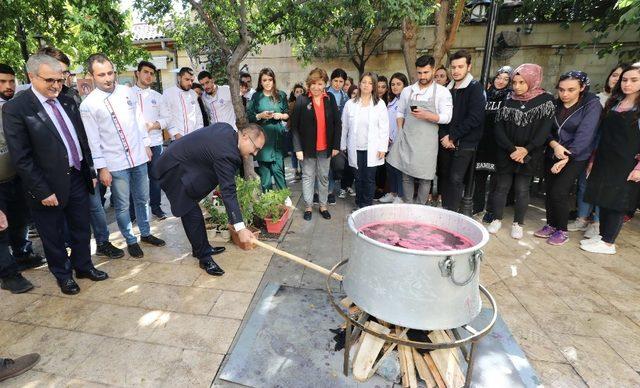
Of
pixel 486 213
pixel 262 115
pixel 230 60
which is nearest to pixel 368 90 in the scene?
pixel 262 115

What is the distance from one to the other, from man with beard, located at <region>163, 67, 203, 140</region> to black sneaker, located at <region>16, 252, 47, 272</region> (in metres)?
2.31

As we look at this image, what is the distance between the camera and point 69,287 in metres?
3.25

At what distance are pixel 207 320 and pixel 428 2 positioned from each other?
5.52 m

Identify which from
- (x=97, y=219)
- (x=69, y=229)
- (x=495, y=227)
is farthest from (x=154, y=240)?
(x=495, y=227)

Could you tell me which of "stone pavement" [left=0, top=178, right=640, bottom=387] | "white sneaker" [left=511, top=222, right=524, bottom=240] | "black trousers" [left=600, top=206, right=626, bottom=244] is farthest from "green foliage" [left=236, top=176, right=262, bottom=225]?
"black trousers" [left=600, top=206, right=626, bottom=244]

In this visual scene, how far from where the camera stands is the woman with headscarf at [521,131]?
13.5 feet

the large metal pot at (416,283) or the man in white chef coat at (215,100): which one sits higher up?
the man in white chef coat at (215,100)

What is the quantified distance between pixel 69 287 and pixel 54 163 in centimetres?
118

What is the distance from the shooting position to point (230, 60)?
14.2ft

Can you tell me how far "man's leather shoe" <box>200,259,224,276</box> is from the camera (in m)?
3.60

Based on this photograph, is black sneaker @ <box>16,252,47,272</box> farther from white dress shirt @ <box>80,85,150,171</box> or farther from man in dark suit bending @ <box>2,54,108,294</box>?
Answer: white dress shirt @ <box>80,85,150,171</box>

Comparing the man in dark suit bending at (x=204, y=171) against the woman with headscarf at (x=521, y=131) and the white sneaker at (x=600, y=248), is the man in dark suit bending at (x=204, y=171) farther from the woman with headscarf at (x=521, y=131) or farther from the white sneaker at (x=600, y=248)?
the white sneaker at (x=600, y=248)

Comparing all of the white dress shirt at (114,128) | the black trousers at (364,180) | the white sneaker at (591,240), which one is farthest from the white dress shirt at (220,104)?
the white sneaker at (591,240)

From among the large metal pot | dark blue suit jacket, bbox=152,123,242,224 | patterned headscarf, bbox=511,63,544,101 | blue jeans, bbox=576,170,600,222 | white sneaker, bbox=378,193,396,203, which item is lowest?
white sneaker, bbox=378,193,396,203
